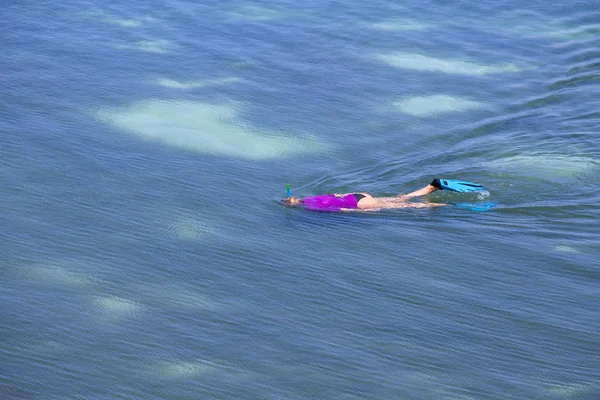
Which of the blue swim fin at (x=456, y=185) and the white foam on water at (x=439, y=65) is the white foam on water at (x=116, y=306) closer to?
the blue swim fin at (x=456, y=185)

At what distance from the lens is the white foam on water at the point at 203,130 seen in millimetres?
13258

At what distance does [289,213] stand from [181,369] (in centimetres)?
352

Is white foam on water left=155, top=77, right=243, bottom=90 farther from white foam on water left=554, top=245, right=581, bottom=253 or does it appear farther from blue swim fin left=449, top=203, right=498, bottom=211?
white foam on water left=554, top=245, right=581, bottom=253

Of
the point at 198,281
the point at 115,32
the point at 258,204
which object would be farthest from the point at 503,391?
the point at 115,32

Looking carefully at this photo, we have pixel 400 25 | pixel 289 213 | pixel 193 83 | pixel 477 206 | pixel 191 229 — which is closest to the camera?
pixel 191 229

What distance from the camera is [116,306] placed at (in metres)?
9.10

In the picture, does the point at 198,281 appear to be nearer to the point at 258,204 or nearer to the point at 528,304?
the point at 258,204

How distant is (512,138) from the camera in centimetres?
1380

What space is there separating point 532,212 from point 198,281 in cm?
441

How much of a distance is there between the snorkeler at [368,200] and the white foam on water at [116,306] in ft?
9.30

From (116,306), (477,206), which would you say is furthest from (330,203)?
(116,306)

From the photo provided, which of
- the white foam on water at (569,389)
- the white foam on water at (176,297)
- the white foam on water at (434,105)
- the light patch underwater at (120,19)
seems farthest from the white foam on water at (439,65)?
the white foam on water at (569,389)

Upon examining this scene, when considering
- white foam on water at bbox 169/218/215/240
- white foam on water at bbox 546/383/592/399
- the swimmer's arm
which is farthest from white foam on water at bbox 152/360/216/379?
the swimmer's arm

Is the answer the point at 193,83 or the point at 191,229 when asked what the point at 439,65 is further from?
the point at 191,229
